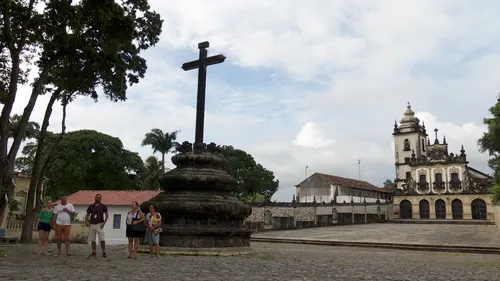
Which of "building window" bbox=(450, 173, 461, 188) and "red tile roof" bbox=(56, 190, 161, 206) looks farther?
"building window" bbox=(450, 173, 461, 188)

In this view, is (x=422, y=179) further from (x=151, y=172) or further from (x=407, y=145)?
(x=151, y=172)

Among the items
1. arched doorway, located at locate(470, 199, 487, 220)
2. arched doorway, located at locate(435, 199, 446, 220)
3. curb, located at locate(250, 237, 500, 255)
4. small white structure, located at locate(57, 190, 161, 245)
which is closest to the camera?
curb, located at locate(250, 237, 500, 255)

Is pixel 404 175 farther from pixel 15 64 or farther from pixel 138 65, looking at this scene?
pixel 15 64

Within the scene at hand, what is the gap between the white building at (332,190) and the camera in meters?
50.7

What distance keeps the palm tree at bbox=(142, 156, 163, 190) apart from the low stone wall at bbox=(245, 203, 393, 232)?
830 cm

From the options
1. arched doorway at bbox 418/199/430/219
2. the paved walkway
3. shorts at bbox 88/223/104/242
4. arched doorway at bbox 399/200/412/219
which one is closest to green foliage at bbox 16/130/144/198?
the paved walkway

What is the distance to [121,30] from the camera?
36.5 feet

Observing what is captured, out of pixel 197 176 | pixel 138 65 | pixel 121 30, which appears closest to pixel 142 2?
pixel 121 30

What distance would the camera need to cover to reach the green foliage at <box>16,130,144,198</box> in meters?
34.0

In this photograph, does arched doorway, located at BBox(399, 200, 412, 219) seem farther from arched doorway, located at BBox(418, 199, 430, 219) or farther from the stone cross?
the stone cross

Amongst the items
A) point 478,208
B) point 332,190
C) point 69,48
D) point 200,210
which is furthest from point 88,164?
point 478,208

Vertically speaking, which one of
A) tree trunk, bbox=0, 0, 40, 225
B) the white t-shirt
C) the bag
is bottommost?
the bag

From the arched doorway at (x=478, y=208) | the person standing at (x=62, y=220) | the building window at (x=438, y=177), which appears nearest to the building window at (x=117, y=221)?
the person standing at (x=62, y=220)

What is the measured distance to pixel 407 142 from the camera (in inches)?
2169
